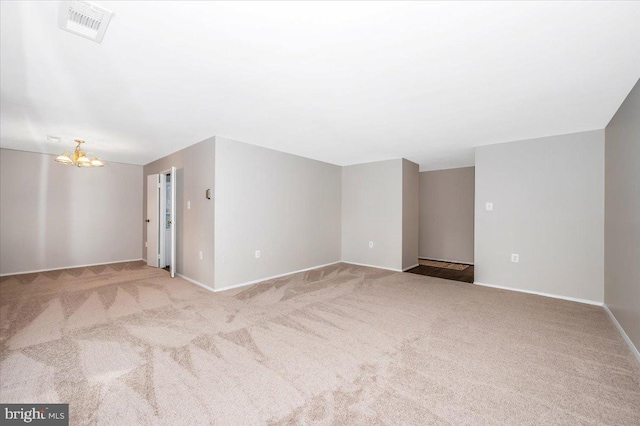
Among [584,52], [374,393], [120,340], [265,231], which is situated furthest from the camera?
[265,231]

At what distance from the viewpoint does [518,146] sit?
4.04m

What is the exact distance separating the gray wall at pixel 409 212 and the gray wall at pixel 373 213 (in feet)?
0.41

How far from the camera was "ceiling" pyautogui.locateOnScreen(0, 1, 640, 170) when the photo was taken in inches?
61.2

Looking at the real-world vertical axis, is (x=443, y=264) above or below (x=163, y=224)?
below

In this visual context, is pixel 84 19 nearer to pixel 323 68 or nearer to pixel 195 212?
pixel 323 68

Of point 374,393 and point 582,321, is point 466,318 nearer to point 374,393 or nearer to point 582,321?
point 582,321

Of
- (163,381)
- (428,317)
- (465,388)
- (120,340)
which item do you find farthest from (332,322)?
(120,340)

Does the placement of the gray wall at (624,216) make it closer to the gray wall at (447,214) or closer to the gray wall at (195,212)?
the gray wall at (447,214)

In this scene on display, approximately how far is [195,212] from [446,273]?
479cm

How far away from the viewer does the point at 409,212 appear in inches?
225

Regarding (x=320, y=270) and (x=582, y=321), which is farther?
(x=320, y=270)

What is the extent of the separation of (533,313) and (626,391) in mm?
1454

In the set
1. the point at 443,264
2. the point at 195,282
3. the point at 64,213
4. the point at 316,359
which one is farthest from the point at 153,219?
the point at 443,264

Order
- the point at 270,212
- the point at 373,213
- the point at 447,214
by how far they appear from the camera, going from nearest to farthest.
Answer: the point at 270,212 < the point at 373,213 < the point at 447,214
